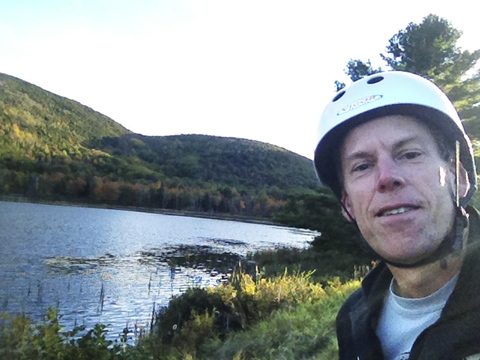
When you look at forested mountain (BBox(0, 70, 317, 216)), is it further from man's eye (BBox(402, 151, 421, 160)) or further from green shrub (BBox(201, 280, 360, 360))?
man's eye (BBox(402, 151, 421, 160))

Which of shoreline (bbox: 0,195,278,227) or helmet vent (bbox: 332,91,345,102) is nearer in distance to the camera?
helmet vent (bbox: 332,91,345,102)

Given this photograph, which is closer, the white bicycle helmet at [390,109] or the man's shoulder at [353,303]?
the white bicycle helmet at [390,109]

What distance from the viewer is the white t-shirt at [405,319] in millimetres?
→ 1648

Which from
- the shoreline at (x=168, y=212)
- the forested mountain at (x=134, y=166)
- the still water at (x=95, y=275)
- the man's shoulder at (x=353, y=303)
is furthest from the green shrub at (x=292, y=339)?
the shoreline at (x=168, y=212)

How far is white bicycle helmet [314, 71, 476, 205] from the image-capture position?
74.6 inches

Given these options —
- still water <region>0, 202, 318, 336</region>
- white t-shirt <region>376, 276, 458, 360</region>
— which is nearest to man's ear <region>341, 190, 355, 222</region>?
white t-shirt <region>376, 276, 458, 360</region>

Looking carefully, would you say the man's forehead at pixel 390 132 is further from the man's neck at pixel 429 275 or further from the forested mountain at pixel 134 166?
the forested mountain at pixel 134 166

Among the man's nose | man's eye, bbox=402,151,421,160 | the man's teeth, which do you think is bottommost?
the man's teeth

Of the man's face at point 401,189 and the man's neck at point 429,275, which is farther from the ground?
the man's face at point 401,189

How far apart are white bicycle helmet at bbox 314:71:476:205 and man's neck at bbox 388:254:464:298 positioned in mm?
284

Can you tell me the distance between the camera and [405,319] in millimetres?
1781

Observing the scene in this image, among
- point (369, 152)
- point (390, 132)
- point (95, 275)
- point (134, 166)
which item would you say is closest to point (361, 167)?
point (369, 152)

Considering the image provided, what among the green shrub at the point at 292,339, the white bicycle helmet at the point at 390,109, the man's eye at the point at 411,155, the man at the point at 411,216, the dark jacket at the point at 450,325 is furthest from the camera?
the green shrub at the point at 292,339

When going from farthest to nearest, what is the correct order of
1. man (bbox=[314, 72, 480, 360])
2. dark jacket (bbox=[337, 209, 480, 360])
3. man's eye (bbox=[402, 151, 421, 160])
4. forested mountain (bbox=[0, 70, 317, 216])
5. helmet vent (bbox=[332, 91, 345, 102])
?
forested mountain (bbox=[0, 70, 317, 216]), helmet vent (bbox=[332, 91, 345, 102]), man's eye (bbox=[402, 151, 421, 160]), man (bbox=[314, 72, 480, 360]), dark jacket (bbox=[337, 209, 480, 360])
